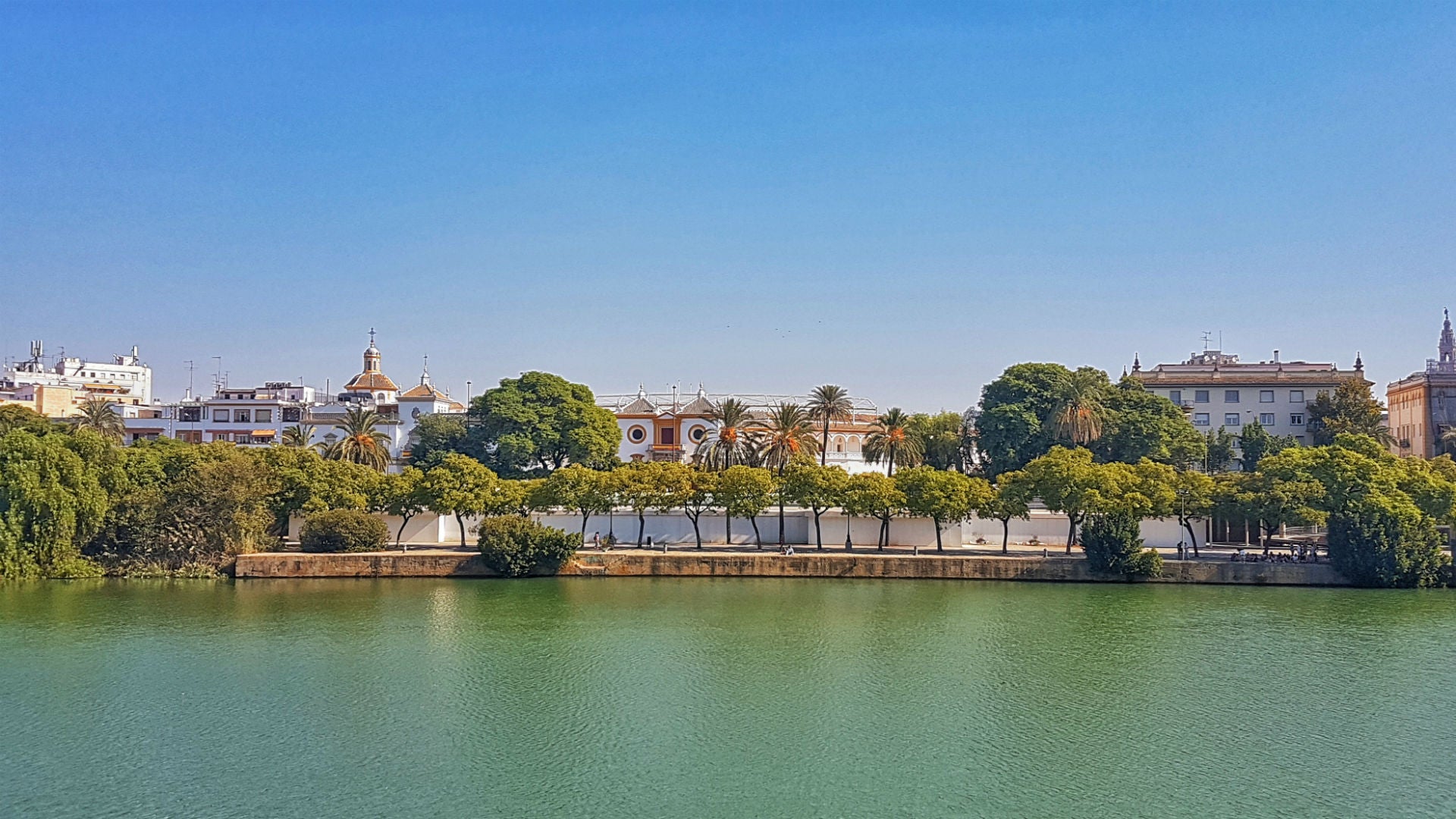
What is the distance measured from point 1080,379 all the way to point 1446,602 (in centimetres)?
2068

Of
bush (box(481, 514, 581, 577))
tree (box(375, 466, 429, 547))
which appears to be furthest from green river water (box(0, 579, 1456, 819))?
tree (box(375, 466, 429, 547))

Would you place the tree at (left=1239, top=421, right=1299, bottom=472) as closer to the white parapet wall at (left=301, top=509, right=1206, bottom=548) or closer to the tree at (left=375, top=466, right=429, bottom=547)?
the white parapet wall at (left=301, top=509, right=1206, bottom=548)

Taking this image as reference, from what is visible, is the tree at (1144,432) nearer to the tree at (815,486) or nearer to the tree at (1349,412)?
the tree at (1349,412)

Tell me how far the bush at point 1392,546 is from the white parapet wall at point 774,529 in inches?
277

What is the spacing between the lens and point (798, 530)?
149 feet

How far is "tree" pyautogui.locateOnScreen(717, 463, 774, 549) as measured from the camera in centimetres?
4238

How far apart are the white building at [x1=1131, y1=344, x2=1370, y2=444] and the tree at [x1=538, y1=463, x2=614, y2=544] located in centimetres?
3935

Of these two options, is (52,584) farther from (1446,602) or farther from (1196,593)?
(1446,602)

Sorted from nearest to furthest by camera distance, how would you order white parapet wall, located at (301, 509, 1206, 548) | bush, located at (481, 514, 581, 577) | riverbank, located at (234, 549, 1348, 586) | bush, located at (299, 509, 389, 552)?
riverbank, located at (234, 549, 1348, 586) < bush, located at (481, 514, 581, 577) < bush, located at (299, 509, 389, 552) < white parapet wall, located at (301, 509, 1206, 548)

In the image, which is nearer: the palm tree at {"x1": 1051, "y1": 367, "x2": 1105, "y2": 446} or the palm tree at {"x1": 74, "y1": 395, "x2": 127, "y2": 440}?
the palm tree at {"x1": 1051, "y1": 367, "x2": 1105, "y2": 446}

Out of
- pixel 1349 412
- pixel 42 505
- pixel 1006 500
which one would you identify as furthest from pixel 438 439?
pixel 1349 412

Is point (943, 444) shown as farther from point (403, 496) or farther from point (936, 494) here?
point (403, 496)

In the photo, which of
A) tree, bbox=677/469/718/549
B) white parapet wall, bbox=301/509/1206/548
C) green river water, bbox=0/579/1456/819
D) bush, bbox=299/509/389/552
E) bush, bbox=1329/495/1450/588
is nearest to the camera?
green river water, bbox=0/579/1456/819

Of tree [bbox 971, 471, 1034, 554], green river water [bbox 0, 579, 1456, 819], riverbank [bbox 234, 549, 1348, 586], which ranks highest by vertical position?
tree [bbox 971, 471, 1034, 554]
